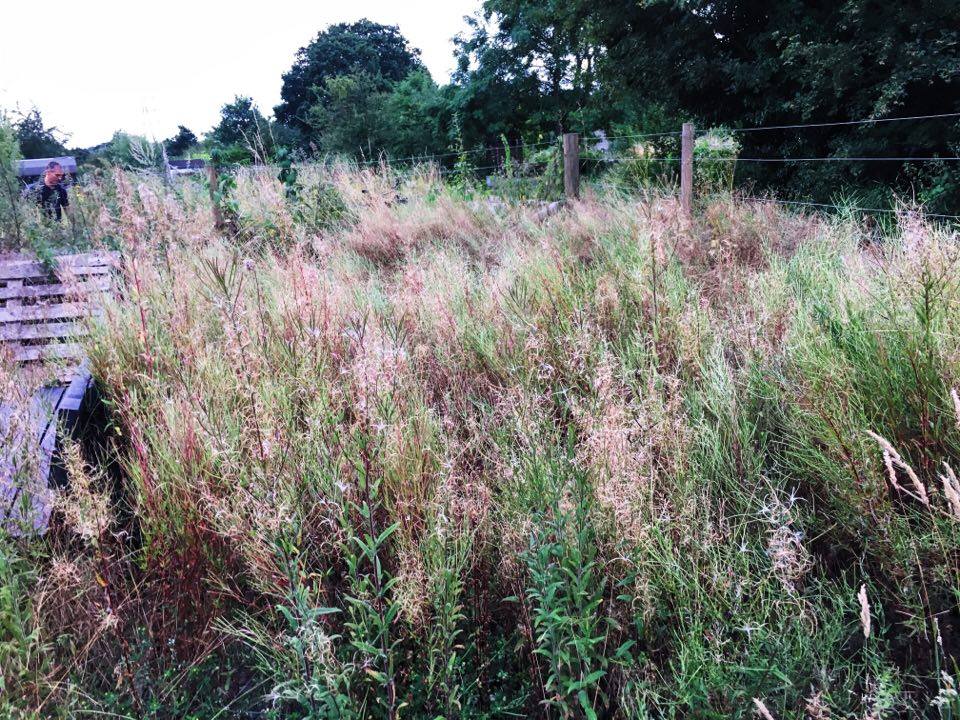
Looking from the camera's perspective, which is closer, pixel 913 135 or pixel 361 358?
pixel 361 358

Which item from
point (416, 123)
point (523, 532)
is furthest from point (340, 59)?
point (523, 532)

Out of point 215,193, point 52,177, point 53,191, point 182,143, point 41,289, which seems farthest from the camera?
point 182,143

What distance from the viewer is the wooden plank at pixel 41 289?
449cm

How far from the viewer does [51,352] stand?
146 inches

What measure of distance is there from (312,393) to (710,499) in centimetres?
161

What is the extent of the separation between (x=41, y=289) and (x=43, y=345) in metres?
0.80

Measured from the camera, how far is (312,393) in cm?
277

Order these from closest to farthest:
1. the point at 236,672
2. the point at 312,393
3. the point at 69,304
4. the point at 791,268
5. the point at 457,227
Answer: the point at 236,672, the point at 312,393, the point at 791,268, the point at 69,304, the point at 457,227

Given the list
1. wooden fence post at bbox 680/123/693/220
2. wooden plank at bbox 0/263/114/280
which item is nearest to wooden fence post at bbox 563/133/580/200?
wooden fence post at bbox 680/123/693/220

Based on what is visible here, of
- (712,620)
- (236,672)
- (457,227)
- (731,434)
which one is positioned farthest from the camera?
(457,227)

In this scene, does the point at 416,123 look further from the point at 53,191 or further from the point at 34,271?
the point at 34,271

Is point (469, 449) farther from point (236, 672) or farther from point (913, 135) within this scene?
point (913, 135)

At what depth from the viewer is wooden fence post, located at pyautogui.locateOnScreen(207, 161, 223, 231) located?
8383mm

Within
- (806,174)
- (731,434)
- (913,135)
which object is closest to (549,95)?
(806,174)
